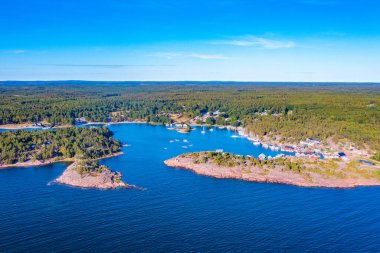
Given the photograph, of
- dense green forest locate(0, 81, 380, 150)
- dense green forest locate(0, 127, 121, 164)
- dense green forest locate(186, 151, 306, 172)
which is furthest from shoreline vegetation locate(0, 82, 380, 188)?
dense green forest locate(186, 151, 306, 172)

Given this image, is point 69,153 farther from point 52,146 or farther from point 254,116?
point 254,116

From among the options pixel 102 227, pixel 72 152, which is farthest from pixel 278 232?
pixel 72 152

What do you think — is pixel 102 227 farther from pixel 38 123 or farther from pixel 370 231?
pixel 38 123

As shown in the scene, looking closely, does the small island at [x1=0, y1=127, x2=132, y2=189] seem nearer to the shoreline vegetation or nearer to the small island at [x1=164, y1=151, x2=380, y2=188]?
the shoreline vegetation

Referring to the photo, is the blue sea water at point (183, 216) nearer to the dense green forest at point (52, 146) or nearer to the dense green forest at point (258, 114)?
the dense green forest at point (52, 146)

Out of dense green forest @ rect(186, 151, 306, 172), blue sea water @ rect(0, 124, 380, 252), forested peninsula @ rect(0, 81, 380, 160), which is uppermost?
forested peninsula @ rect(0, 81, 380, 160)

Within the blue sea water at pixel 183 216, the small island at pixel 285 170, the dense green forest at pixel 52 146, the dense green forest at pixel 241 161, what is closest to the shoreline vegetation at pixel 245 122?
the dense green forest at pixel 52 146

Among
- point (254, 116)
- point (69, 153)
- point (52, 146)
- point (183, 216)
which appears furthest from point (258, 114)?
point (183, 216)
